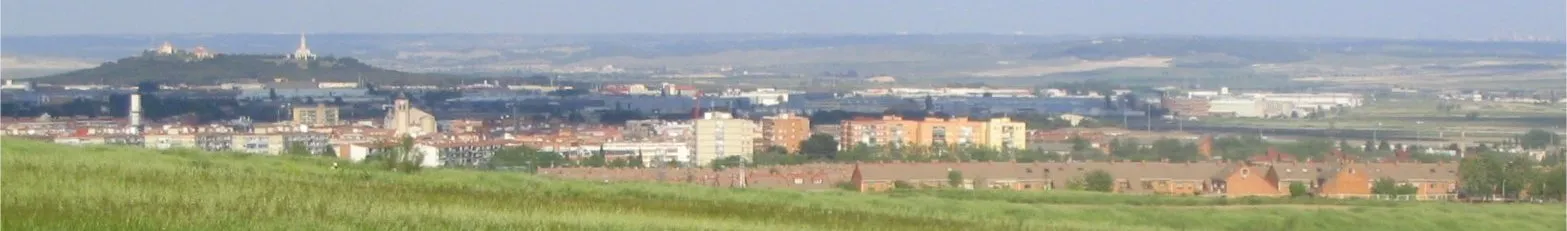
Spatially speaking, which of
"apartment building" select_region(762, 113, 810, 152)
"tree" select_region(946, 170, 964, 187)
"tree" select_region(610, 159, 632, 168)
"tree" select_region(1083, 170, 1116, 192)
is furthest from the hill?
"tree" select_region(1083, 170, 1116, 192)

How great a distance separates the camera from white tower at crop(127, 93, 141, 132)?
31.3m

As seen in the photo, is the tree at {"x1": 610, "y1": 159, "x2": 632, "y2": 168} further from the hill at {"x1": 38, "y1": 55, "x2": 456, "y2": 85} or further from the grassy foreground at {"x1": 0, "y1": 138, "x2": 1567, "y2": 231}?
the hill at {"x1": 38, "y1": 55, "x2": 456, "y2": 85}

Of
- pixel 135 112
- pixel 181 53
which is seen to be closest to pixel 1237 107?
pixel 135 112

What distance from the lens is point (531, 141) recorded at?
31609 millimetres

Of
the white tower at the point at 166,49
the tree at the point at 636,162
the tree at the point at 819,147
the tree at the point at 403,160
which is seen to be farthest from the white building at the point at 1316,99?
the tree at the point at 403,160

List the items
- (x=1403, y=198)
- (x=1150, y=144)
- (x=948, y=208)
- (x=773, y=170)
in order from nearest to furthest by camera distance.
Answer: (x=948, y=208) < (x=1403, y=198) < (x=773, y=170) < (x=1150, y=144)

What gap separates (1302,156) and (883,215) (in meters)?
18.5

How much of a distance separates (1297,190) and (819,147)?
10.6m

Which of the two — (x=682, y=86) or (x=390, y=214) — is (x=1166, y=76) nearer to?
(x=682, y=86)

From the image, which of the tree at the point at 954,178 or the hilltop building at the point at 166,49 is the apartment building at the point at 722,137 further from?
the hilltop building at the point at 166,49

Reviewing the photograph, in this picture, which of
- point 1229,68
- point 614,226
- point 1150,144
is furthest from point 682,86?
point 614,226

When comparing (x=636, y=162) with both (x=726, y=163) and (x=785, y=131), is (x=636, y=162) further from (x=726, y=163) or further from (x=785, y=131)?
(x=785, y=131)

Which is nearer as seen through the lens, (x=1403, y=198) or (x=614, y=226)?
(x=614, y=226)

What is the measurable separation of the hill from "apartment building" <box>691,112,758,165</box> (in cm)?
1397
